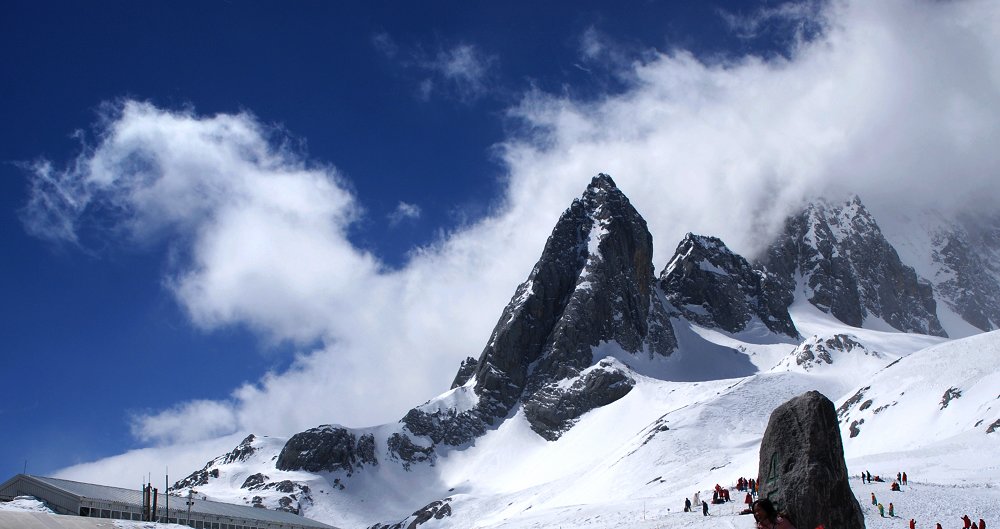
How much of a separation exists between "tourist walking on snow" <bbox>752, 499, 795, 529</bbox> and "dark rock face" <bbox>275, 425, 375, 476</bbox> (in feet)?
574

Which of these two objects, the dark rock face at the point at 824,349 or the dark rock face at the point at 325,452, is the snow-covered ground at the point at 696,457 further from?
the dark rock face at the point at 325,452

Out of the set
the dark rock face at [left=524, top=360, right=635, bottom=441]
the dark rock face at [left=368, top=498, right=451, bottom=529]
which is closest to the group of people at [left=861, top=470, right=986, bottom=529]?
the dark rock face at [left=368, top=498, right=451, bottom=529]

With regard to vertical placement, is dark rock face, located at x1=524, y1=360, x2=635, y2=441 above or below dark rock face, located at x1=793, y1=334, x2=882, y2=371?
above

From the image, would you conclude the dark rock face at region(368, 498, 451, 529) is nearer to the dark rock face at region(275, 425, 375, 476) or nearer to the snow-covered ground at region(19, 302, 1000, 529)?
the snow-covered ground at region(19, 302, 1000, 529)

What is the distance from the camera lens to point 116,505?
61.0m

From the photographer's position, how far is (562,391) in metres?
194

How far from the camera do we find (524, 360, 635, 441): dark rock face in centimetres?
18638

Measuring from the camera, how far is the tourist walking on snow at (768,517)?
47.5 feet

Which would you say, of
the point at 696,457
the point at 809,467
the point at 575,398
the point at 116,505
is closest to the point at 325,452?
the point at 575,398

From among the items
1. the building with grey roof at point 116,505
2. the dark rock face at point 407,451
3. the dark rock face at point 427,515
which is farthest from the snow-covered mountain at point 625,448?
the building with grey roof at point 116,505

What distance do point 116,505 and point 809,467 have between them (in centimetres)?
4866

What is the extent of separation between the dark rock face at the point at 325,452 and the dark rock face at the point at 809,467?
15935 centimetres

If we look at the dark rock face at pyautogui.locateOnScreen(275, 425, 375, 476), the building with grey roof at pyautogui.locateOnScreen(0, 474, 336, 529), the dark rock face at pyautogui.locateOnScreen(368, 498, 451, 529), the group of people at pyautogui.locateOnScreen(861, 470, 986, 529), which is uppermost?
the dark rock face at pyautogui.locateOnScreen(275, 425, 375, 476)

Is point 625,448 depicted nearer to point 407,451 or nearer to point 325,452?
point 407,451
